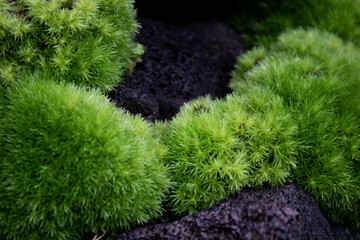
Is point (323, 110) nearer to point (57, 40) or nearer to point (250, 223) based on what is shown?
point (250, 223)

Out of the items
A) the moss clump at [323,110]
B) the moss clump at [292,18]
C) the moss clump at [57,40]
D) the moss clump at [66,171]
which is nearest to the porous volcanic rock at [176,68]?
the moss clump at [292,18]

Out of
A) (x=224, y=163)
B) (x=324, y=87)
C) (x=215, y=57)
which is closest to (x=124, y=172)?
(x=224, y=163)

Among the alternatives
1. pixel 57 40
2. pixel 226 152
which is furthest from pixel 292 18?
pixel 57 40

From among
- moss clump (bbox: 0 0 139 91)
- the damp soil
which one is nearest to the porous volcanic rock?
the damp soil

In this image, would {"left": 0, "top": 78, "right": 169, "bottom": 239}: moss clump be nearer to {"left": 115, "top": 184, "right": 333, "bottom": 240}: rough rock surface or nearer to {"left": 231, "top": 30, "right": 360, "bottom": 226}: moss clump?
{"left": 115, "top": 184, "right": 333, "bottom": 240}: rough rock surface

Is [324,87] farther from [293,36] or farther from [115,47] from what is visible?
[115,47]

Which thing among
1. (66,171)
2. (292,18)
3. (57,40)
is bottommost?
(66,171)
